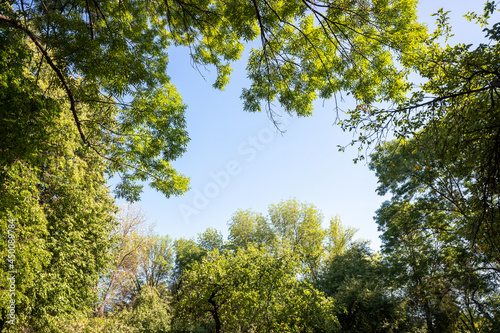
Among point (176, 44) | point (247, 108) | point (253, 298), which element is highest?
point (176, 44)

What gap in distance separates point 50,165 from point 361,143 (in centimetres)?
993

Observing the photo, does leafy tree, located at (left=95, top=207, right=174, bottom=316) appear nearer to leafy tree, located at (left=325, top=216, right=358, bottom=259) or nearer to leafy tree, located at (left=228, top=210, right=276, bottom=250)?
leafy tree, located at (left=228, top=210, right=276, bottom=250)

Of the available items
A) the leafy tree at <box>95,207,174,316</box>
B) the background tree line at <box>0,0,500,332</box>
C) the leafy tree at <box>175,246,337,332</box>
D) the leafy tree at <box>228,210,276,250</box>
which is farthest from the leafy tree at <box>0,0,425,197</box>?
the leafy tree at <box>228,210,276,250</box>

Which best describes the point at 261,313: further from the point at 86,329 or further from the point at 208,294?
the point at 86,329

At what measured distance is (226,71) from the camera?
19.3 feet

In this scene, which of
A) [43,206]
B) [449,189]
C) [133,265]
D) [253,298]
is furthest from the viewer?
[133,265]

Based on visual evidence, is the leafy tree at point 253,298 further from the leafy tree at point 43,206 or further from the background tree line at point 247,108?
the leafy tree at point 43,206

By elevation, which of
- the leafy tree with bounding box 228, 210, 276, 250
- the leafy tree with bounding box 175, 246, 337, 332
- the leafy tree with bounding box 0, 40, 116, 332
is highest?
the leafy tree with bounding box 228, 210, 276, 250

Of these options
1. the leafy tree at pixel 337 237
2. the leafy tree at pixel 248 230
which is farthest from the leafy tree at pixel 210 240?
the leafy tree at pixel 337 237

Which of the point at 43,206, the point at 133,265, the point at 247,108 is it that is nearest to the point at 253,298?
the point at 247,108

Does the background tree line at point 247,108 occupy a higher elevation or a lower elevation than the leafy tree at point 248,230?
lower

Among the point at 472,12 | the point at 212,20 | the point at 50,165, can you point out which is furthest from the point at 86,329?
the point at 472,12

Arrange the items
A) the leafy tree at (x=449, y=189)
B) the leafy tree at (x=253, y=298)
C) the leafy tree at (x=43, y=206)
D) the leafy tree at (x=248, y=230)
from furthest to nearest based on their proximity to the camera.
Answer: the leafy tree at (x=248, y=230), the leafy tree at (x=253, y=298), the leafy tree at (x=43, y=206), the leafy tree at (x=449, y=189)

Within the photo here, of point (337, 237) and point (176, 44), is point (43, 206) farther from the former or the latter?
point (337, 237)
